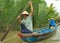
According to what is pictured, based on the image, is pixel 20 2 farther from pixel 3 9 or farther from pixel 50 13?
pixel 50 13

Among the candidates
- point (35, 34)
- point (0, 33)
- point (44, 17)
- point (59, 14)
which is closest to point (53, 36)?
point (35, 34)

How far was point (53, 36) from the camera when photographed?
330 inches

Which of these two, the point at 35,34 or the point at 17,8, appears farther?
the point at 17,8

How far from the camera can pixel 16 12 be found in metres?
9.62

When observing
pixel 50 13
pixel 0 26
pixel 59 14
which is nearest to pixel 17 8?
pixel 0 26

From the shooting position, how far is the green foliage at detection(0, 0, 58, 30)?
374 inches

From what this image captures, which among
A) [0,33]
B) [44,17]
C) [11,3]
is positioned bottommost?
[0,33]

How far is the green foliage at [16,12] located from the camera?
9500 mm

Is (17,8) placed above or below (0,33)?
above

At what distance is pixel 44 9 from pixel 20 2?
1.53 m

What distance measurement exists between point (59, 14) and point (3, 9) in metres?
5.24

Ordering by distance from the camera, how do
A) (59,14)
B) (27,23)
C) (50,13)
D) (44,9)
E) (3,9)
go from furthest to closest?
(59,14), (50,13), (44,9), (3,9), (27,23)

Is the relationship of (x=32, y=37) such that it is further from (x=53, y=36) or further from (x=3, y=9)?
(x=3, y=9)

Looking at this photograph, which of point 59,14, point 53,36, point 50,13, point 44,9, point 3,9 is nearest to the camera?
point 53,36
